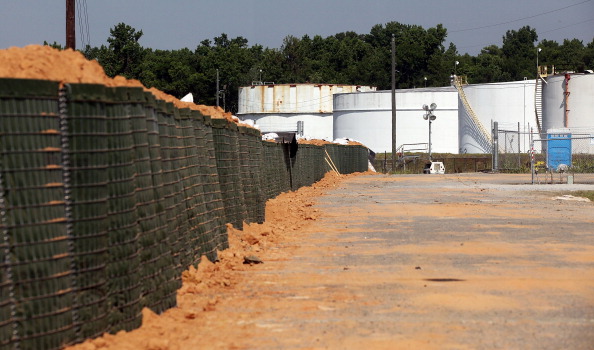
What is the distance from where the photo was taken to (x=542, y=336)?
26.9 feet

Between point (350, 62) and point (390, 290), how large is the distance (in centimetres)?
15093

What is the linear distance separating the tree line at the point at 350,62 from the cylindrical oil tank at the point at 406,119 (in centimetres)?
3126

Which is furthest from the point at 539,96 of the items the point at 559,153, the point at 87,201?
the point at 87,201

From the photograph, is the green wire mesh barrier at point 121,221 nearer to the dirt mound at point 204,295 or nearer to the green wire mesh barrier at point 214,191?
the dirt mound at point 204,295

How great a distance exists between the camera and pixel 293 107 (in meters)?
101

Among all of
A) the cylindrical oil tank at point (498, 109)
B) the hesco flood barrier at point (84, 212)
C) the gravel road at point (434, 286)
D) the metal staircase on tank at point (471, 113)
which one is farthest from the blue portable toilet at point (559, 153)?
the hesco flood barrier at point (84, 212)

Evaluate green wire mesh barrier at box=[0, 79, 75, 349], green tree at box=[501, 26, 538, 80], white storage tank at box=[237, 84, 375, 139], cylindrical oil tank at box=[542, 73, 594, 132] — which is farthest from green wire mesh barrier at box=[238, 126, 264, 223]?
green tree at box=[501, 26, 538, 80]

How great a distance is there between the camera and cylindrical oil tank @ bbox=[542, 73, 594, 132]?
229 ft

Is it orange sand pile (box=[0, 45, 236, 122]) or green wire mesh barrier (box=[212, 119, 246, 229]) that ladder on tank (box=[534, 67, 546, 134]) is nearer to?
green wire mesh barrier (box=[212, 119, 246, 229])

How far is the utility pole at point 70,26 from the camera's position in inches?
1102

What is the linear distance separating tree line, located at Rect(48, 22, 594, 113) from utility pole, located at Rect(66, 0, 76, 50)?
82.6 meters

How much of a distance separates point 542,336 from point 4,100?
4.57 meters

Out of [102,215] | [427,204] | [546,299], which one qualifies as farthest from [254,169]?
[102,215]

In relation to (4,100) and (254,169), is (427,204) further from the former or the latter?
(4,100)
